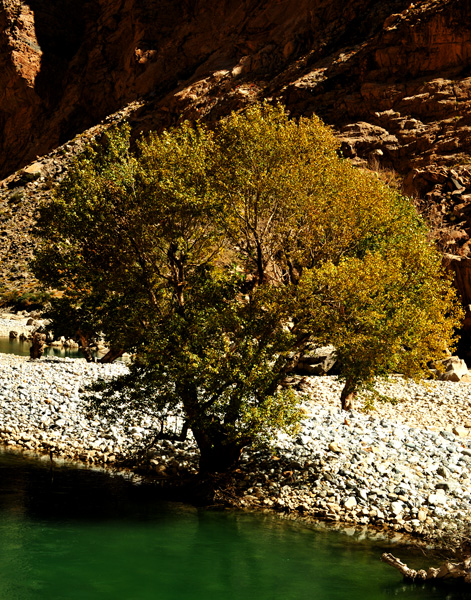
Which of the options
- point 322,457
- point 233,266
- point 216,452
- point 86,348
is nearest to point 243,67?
point 86,348

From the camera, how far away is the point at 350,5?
255 ft

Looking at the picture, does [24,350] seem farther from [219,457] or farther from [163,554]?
[163,554]

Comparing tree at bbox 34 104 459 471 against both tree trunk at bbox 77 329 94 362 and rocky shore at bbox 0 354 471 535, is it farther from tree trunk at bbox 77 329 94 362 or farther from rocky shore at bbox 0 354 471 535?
tree trunk at bbox 77 329 94 362

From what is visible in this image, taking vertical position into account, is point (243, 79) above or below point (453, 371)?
above

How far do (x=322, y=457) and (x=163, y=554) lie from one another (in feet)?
18.7

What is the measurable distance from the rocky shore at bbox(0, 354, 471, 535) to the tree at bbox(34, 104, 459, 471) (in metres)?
1.58

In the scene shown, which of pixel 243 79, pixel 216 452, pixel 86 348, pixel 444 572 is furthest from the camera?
pixel 243 79

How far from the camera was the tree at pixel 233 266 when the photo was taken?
1391 centimetres

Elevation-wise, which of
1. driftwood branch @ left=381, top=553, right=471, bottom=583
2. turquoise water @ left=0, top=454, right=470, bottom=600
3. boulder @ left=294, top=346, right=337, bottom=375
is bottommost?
turquoise water @ left=0, top=454, right=470, bottom=600

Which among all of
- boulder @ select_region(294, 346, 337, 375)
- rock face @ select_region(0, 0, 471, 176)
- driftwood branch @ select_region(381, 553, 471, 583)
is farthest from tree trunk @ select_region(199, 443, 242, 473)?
rock face @ select_region(0, 0, 471, 176)

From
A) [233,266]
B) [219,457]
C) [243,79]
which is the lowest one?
[219,457]

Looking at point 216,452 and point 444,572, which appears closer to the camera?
point 444,572

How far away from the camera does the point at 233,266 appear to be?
15062mm

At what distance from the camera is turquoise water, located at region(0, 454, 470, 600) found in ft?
35.0
